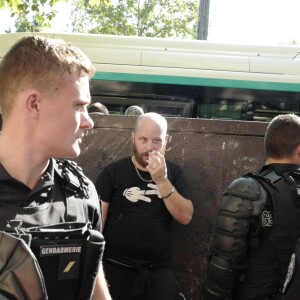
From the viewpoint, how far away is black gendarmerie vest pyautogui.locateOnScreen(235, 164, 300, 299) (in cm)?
265

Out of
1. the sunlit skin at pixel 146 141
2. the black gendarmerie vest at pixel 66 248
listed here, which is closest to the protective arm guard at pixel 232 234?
the sunlit skin at pixel 146 141

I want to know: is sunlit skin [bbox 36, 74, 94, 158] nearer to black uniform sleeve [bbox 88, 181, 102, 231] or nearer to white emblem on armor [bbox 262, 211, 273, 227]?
black uniform sleeve [bbox 88, 181, 102, 231]

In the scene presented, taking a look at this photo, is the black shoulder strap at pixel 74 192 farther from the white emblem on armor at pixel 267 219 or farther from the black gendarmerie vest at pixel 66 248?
the white emblem on armor at pixel 267 219

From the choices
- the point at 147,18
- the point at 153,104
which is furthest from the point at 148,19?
the point at 153,104

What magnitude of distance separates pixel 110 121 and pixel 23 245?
263 centimetres

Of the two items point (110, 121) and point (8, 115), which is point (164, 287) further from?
point (8, 115)

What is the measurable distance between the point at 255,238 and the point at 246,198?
0.24 meters

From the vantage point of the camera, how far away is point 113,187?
3.38m

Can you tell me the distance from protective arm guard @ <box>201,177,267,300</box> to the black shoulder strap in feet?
3.67

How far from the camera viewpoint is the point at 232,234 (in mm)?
2641

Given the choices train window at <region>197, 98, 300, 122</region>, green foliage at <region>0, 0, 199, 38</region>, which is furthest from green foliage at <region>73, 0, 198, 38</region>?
train window at <region>197, 98, 300, 122</region>

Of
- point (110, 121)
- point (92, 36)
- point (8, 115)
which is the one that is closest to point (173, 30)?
point (92, 36)

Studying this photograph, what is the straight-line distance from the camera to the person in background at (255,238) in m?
2.64

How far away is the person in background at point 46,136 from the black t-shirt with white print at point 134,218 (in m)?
1.59
